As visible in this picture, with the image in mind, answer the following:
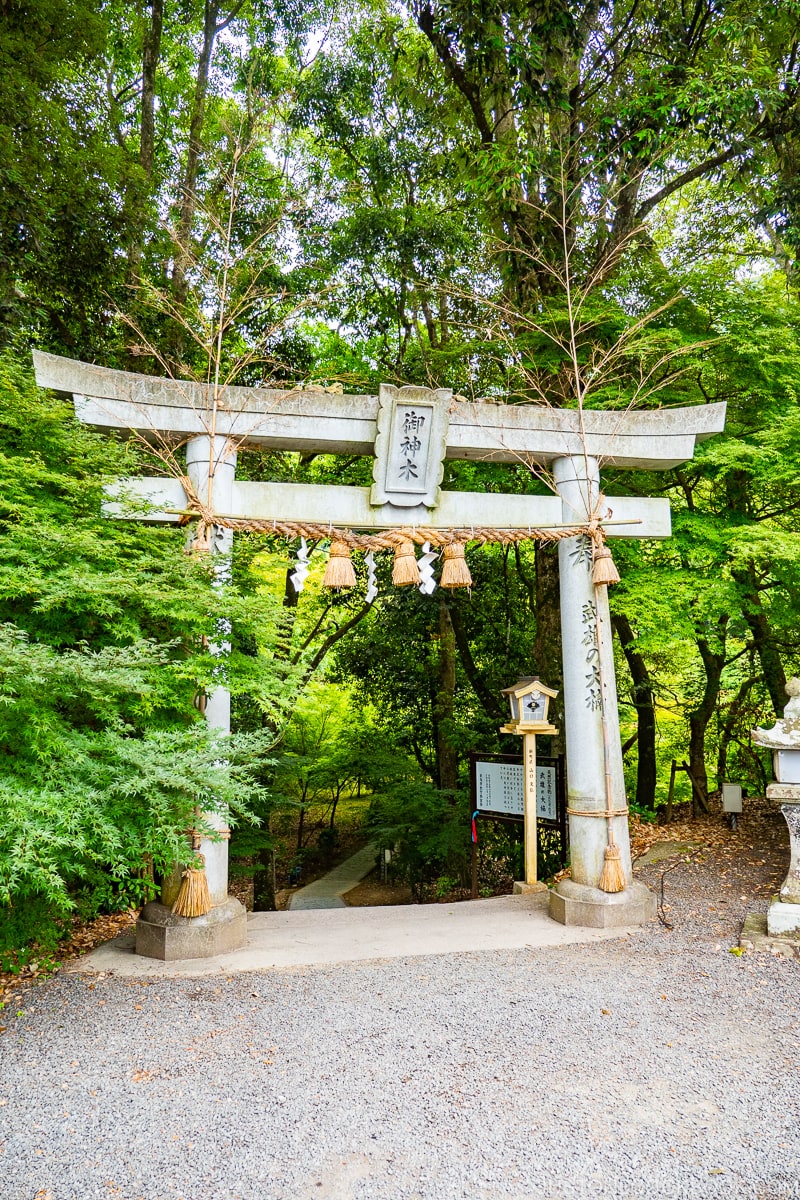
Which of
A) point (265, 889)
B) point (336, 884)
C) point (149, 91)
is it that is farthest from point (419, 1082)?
point (149, 91)

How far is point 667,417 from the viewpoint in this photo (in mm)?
5363

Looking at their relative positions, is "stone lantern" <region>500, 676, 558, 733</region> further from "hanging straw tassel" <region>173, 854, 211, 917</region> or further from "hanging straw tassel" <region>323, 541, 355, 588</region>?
"hanging straw tassel" <region>173, 854, 211, 917</region>

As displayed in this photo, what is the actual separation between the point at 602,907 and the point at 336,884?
6.96 m

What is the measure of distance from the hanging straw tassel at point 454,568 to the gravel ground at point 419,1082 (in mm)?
2525

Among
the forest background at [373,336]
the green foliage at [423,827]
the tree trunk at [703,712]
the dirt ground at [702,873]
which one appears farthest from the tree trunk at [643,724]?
the green foliage at [423,827]

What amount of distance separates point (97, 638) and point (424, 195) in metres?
8.28

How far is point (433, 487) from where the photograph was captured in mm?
5047

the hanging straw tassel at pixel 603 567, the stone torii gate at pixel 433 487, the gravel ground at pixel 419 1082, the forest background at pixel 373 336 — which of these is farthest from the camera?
the hanging straw tassel at pixel 603 567

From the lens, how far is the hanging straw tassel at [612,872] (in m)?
4.82

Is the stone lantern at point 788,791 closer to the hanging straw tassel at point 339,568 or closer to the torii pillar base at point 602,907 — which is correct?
the torii pillar base at point 602,907

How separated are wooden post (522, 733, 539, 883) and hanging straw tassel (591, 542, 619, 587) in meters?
1.81

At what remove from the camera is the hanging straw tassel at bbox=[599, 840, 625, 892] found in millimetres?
4824

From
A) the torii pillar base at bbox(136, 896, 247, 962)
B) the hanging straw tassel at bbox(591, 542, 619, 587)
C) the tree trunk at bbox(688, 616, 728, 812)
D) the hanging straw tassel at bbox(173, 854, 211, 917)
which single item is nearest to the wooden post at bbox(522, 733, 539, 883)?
the hanging straw tassel at bbox(591, 542, 619, 587)

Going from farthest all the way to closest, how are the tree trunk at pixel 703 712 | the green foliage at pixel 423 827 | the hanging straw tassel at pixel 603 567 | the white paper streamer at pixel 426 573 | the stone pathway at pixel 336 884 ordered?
1. the stone pathway at pixel 336 884
2. the green foliage at pixel 423 827
3. the tree trunk at pixel 703 712
4. the hanging straw tassel at pixel 603 567
5. the white paper streamer at pixel 426 573
